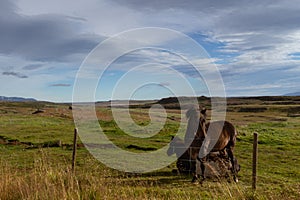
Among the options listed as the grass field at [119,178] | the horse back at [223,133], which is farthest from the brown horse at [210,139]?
the grass field at [119,178]

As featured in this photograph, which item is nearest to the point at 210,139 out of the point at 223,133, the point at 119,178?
the point at 223,133

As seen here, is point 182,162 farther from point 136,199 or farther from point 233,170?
point 136,199

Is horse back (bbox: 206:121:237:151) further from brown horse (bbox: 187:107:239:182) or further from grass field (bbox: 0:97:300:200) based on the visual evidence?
grass field (bbox: 0:97:300:200)

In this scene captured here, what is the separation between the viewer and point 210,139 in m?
12.8

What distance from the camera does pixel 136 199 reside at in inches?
233

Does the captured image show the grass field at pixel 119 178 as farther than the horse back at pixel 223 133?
No

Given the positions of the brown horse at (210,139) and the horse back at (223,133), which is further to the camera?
the horse back at (223,133)

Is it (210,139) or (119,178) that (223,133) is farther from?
(119,178)

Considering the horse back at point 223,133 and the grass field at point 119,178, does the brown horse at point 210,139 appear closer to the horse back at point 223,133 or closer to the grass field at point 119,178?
the horse back at point 223,133

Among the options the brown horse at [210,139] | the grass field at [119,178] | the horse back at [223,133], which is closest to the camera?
the grass field at [119,178]

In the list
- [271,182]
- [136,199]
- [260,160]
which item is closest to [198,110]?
[271,182]

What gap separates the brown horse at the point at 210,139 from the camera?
12.4 meters

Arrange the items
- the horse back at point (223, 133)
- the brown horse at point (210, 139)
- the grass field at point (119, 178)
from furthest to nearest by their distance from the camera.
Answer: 1. the horse back at point (223, 133)
2. the brown horse at point (210, 139)
3. the grass field at point (119, 178)

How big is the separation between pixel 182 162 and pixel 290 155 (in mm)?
7865
